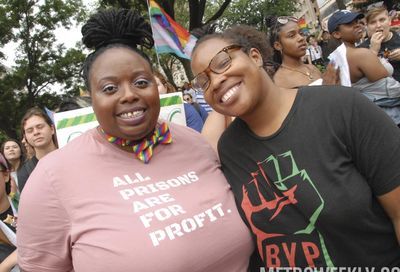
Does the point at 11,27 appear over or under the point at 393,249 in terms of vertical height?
over

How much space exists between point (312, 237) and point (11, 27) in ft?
60.2

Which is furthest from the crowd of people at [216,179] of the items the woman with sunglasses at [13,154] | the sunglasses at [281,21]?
the woman with sunglasses at [13,154]

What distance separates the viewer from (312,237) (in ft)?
5.68

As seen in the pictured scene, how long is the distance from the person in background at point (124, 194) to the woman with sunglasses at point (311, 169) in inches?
7.2

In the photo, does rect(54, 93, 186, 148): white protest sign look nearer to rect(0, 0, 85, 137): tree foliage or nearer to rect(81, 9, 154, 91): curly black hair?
rect(81, 9, 154, 91): curly black hair

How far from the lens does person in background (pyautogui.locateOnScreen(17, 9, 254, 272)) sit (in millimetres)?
1675

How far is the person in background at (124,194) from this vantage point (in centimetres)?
167

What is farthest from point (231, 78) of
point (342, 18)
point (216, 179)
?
point (342, 18)

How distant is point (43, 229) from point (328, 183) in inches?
48.5

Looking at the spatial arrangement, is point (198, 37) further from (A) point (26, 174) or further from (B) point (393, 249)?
(A) point (26, 174)

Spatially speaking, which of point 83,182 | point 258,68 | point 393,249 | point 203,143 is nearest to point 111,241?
point 83,182

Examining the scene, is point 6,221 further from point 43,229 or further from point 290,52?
point 290,52

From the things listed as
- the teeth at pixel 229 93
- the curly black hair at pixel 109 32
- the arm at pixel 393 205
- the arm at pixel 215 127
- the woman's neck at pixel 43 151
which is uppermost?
the curly black hair at pixel 109 32

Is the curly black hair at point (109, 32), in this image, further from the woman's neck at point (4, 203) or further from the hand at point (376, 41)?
the hand at point (376, 41)
